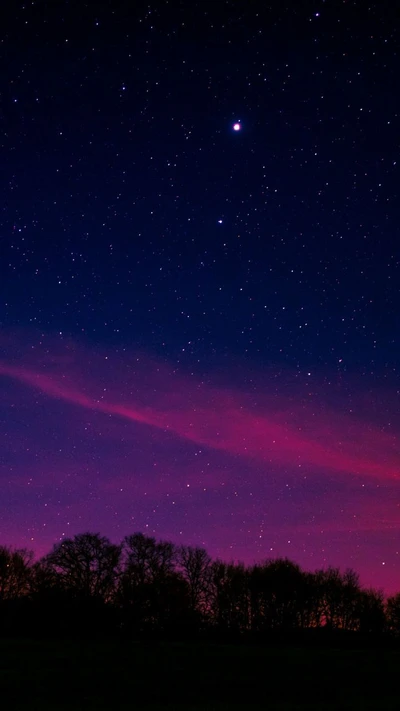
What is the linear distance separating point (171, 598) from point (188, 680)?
40386mm

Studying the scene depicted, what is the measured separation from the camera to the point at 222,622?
66.0 m

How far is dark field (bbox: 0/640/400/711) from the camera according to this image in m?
19.5

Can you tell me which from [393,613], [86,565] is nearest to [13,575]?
[86,565]

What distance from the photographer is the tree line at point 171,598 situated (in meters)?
57.1

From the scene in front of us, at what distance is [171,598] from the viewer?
62750mm

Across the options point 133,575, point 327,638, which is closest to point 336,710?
point 327,638

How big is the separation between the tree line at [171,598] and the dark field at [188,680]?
23411 mm

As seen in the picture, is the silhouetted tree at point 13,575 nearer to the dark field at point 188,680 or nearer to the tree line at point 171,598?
the tree line at point 171,598

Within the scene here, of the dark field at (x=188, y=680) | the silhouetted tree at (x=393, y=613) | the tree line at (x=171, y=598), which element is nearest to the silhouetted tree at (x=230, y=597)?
the tree line at (x=171, y=598)

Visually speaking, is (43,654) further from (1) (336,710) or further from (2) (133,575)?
(2) (133,575)

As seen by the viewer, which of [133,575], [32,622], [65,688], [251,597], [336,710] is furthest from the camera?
[251,597]

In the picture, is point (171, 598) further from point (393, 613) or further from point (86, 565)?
point (393, 613)

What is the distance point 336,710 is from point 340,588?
54885mm

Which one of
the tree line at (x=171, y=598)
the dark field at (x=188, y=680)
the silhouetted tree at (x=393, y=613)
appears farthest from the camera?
the silhouetted tree at (x=393, y=613)
